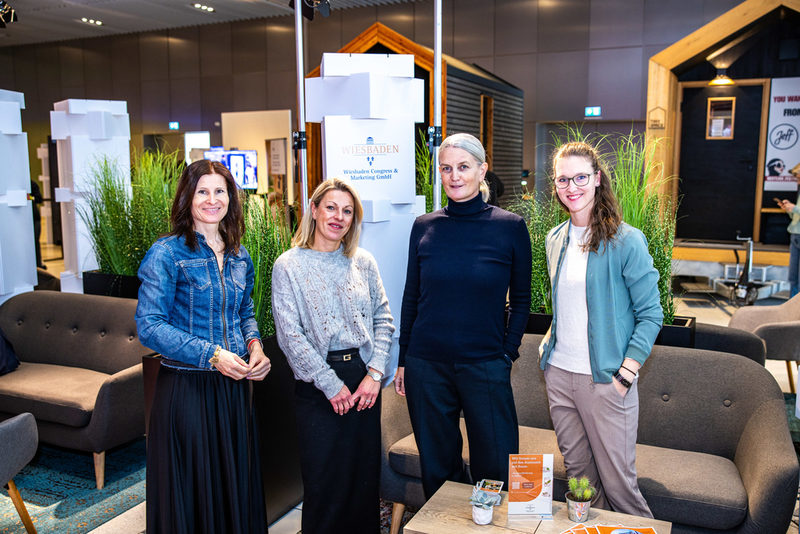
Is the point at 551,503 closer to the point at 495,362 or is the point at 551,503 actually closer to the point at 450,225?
the point at 495,362

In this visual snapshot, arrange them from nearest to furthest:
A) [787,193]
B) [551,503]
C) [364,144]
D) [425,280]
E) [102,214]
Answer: [551,503]
[425,280]
[364,144]
[102,214]
[787,193]

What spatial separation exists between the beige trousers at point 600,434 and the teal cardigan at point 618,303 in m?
0.10

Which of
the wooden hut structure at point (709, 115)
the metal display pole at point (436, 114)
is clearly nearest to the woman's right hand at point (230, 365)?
the metal display pole at point (436, 114)

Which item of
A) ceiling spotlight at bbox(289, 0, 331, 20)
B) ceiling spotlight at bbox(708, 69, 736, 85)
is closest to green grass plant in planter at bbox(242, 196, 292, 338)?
ceiling spotlight at bbox(289, 0, 331, 20)

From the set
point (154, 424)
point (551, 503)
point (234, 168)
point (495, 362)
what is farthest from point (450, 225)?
point (234, 168)

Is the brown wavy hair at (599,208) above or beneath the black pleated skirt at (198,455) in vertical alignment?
above

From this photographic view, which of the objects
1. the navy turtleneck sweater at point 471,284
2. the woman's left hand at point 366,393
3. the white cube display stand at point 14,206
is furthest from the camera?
the white cube display stand at point 14,206

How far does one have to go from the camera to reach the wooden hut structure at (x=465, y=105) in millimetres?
6172

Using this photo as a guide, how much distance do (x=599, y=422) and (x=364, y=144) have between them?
178 centimetres

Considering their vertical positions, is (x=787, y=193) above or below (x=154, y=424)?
above

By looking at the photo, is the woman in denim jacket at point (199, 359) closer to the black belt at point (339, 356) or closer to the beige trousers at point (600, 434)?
the black belt at point (339, 356)

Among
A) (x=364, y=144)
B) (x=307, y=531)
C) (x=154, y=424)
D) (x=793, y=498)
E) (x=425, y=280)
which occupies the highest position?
(x=364, y=144)

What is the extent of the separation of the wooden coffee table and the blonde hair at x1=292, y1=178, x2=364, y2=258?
0.96 metres

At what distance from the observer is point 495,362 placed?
7.70 ft
